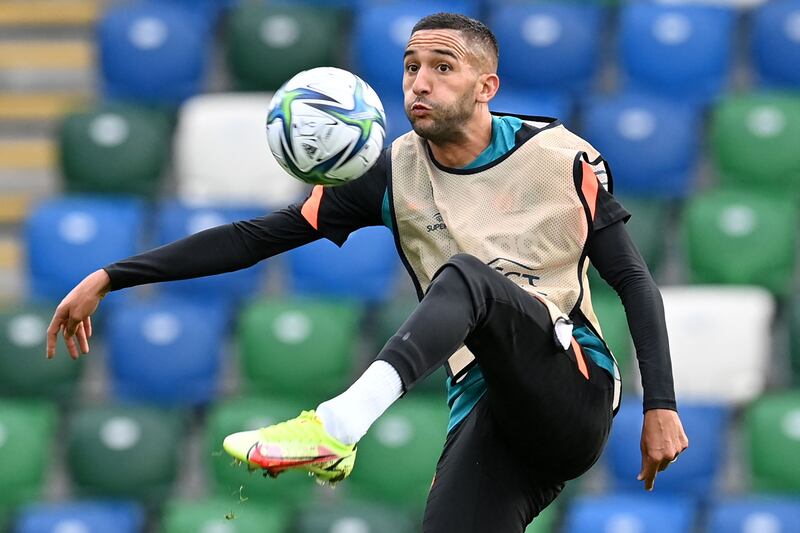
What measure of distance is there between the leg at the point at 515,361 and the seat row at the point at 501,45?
3542mm

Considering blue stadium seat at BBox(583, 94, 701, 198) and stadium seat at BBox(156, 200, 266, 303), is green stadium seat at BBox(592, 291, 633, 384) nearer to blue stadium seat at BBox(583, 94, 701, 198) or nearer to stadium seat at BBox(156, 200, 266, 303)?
blue stadium seat at BBox(583, 94, 701, 198)

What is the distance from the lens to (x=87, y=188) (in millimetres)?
7102

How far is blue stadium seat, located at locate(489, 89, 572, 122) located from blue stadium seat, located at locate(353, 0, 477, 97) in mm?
494

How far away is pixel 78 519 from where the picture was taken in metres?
6.07

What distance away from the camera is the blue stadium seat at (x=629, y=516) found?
5.81 metres

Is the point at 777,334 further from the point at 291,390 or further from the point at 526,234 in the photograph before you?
the point at 526,234

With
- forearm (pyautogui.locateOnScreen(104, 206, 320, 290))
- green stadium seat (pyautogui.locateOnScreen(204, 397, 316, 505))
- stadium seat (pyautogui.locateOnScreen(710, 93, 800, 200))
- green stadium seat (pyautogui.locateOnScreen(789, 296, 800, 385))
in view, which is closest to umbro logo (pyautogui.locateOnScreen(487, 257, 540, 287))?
forearm (pyautogui.locateOnScreen(104, 206, 320, 290))

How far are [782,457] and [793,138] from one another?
1.49 metres

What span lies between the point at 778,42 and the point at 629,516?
247cm

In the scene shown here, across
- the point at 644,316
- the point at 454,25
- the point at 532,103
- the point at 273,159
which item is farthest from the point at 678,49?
the point at 644,316

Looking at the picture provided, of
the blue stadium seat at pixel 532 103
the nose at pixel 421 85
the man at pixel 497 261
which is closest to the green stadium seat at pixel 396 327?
the blue stadium seat at pixel 532 103

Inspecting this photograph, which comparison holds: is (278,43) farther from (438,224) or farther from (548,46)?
(438,224)

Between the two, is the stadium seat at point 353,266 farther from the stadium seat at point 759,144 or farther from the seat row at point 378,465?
the stadium seat at point 759,144

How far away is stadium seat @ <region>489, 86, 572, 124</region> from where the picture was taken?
21.8 ft
